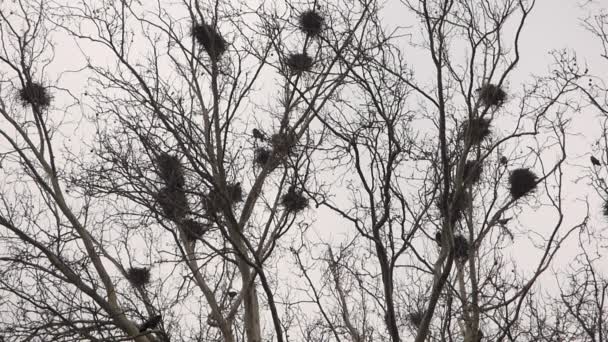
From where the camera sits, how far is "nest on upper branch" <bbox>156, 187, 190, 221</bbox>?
543 centimetres

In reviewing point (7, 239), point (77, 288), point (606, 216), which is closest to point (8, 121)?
point (7, 239)

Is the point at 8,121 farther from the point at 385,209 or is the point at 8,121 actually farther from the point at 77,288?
the point at 385,209

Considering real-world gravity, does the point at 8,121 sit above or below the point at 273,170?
above

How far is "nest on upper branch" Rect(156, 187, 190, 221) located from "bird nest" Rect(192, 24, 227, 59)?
2.51 m

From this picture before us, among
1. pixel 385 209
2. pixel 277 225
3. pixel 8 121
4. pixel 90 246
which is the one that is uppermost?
pixel 8 121

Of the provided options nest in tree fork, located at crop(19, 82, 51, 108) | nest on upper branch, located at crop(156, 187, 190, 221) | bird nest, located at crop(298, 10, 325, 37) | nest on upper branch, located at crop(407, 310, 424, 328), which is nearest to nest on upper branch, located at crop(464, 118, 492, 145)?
bird nest, located at crop(298, 10, 325, 37)

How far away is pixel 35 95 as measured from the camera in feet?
27.8

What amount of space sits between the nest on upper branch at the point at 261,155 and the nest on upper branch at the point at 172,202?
1.78 meters

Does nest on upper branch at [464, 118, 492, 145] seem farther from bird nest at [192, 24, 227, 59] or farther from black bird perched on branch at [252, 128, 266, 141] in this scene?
bird nest at [192, 24, 227, 59]

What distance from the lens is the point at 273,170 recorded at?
8.01m

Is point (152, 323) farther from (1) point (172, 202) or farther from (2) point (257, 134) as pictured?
(2) point (257, 134)

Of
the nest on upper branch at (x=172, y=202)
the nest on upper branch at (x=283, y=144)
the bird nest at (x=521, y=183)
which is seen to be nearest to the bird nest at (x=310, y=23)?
the nest on upper branch at (x=283, y=144)

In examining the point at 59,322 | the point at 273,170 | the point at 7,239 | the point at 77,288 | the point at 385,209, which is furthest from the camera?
the point at 273,170

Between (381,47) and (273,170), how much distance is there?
2.64 metres
